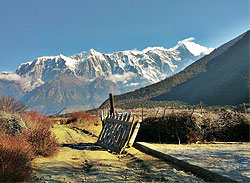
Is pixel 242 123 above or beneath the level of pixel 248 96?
beneath

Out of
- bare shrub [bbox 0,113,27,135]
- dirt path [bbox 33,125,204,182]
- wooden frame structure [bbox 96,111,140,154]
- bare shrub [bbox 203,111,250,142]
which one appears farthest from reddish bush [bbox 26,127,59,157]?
bare shrub [bbox 203,111,250,142]

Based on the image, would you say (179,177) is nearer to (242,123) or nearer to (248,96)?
(242,123)

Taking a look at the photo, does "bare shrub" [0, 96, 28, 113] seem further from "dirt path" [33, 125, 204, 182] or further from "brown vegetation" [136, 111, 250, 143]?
"brown vegetation" [136, 111, 250, 143]

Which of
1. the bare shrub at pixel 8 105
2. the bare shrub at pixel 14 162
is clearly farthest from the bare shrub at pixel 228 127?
the bare shrub at pixel 8 105

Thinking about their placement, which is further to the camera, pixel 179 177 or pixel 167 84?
pixel 167 84

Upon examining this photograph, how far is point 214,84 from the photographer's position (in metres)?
88.7

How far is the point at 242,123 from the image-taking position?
466 inches

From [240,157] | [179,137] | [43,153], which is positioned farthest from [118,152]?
[240,157]

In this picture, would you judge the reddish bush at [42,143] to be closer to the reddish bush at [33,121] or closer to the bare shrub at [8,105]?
the reddish bush at [33,121]

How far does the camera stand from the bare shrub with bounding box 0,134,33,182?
4.47m

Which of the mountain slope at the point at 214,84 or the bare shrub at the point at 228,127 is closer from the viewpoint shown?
the bare shrub at the point at 228,127

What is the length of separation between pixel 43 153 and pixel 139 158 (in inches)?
143

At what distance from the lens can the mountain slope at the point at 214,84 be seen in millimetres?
69269

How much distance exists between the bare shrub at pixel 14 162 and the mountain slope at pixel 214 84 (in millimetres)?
63725
